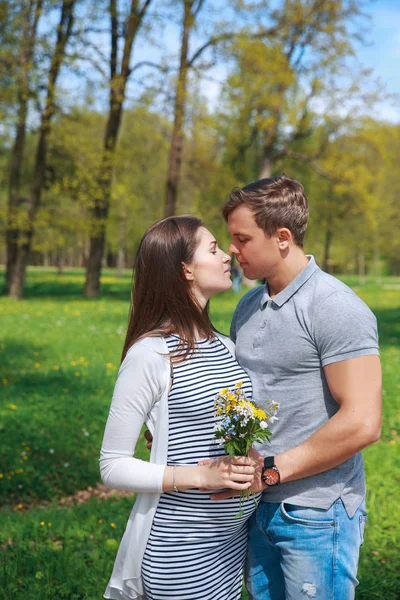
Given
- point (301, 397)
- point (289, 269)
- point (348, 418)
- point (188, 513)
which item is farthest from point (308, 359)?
point (188, 513)

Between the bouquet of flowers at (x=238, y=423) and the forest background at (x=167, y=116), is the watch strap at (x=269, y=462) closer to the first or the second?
the bouquet of flowers at (x=238, y=423)

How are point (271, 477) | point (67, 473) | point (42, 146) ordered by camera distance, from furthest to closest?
point (42, 146) < point (67, 473) < point (271, 477)

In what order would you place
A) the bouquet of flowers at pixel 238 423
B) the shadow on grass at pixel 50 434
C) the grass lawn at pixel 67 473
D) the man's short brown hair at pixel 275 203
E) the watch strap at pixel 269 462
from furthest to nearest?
the shadow on grass at pixel 50 434 < the grass lawn at pixel 67 473 < the man's short brown hair at pixel 275 203 < the watch strap at pixel 269 462 < the bouquet of flowers at pixel 238 423

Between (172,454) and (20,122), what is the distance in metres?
22.1

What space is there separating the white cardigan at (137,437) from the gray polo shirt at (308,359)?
15.6 inches

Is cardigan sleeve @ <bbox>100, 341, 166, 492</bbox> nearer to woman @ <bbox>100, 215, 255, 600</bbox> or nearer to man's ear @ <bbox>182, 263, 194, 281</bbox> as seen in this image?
woman @ <bbox>100, 215, 255, 600</bbox>

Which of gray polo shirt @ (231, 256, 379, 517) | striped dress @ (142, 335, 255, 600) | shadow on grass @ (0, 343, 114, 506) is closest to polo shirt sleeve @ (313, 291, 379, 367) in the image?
gray polo shirt @ (231, 256, 379, 517)

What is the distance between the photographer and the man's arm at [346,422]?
2189 millimetres

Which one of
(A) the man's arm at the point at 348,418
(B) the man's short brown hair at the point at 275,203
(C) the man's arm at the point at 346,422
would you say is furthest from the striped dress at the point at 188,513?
(B) the man's short brown hair at the point at 275,203

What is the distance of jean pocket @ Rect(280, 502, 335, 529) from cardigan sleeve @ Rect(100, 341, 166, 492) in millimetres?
482

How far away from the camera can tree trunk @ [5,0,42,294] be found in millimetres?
22109

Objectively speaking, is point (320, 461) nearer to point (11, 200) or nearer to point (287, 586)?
point (287, 586)

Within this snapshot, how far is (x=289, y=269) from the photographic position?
8.38 feet

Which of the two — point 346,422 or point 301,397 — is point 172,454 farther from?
point 346,422
